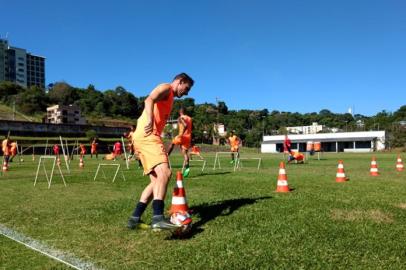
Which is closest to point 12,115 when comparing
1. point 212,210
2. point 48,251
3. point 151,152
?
point 212,210

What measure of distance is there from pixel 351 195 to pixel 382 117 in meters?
146

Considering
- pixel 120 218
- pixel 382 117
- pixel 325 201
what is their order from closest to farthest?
pixel 120 218 < pixel 325 201 < pixel 382 117

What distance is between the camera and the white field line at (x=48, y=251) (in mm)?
4332

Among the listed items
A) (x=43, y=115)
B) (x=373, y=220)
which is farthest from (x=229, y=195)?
(x=43, y=115)

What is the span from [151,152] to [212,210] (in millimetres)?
1952

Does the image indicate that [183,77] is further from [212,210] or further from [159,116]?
[212,210]

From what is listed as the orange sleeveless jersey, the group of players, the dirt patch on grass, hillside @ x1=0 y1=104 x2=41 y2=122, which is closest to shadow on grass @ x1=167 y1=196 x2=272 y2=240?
the group of players

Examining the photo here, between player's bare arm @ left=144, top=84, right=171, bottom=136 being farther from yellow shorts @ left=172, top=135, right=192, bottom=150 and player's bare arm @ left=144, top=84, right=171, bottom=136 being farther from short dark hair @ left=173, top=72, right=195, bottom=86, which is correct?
yellow shorts @ left=172, top=135, right=192, bottom=150

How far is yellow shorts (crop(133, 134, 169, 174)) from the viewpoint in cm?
573

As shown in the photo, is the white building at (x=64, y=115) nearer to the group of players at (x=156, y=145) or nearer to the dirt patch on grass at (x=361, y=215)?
the group of players at (x=156, y=145)

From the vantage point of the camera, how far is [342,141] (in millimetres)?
93062

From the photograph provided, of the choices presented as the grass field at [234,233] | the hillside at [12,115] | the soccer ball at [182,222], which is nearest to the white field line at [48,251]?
the grass field at [234,233]

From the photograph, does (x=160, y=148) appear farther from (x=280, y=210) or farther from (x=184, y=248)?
(x=280, y=210)

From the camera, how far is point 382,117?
142 m
